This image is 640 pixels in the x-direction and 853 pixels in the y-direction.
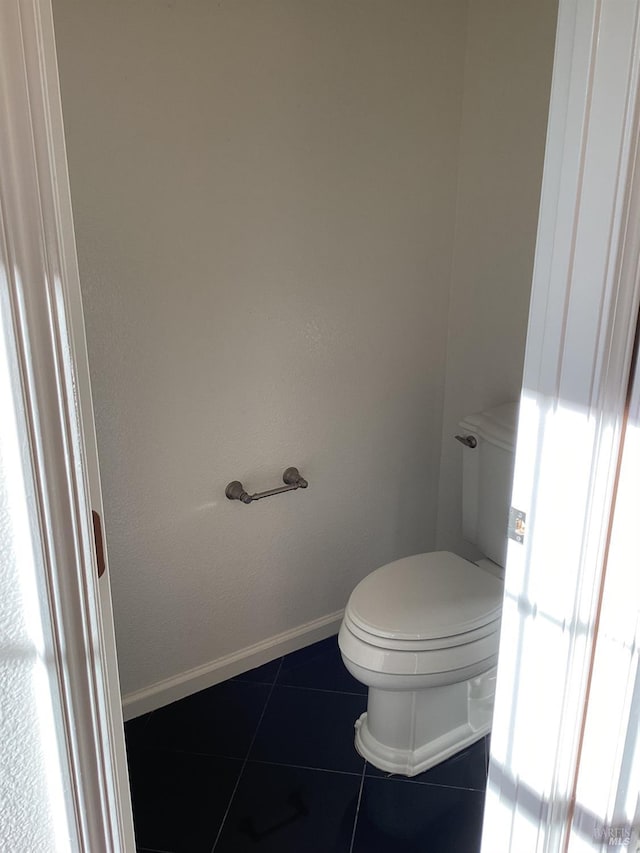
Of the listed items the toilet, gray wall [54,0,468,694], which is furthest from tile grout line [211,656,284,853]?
the toilet

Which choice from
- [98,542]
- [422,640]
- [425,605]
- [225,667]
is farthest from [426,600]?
[98,542]

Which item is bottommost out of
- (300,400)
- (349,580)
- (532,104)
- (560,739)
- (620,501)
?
(349,580)

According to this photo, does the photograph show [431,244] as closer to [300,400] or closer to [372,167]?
[372,167]

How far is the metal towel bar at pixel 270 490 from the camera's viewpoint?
6.53ft

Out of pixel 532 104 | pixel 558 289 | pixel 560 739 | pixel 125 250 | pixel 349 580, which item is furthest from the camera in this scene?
pixel 349 580

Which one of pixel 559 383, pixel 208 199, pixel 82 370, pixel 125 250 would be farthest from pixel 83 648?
pixel 208 199

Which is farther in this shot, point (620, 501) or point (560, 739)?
point (560, 739)

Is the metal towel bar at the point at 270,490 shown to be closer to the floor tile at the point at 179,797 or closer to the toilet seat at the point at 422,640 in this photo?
the toilet seat at the point at 422,640

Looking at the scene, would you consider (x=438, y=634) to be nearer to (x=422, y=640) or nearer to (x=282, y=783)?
(x=422, y=640)

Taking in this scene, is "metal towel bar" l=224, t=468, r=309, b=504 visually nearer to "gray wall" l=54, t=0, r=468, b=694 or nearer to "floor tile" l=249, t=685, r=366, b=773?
"gray wall" l=54, t=0, r=468, b=694

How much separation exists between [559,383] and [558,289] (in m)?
0.14

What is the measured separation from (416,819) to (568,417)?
3.82ft

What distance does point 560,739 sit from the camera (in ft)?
4.04

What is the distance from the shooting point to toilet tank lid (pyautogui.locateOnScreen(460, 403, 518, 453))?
6.32 feet
